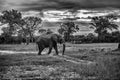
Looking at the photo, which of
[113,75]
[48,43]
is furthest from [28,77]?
[48,43]

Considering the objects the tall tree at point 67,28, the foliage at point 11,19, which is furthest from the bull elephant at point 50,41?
the tall tree at point 67,28

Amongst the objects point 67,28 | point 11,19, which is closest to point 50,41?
point 11,19

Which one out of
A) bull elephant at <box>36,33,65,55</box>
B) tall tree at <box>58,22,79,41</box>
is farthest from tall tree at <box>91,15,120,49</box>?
bull elephant at <box>36,33,65,55</box>

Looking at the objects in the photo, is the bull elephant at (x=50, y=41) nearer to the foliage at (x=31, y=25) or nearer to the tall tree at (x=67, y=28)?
the foliage at (x=31, y=25)

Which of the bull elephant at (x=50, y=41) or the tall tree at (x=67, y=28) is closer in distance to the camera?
the bull elephant at (x=50, y=41)

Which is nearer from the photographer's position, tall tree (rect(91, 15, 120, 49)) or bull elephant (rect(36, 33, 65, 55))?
bull elephant (rect(36, 33, 65, 55))

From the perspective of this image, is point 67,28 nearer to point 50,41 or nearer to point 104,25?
point 104,25

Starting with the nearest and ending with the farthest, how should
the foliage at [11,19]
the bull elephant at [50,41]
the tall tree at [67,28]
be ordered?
the bull elephant at [50,41] → the foliage at [11,19] → the tall tree at [67,28]

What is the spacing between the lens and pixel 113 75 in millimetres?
9266

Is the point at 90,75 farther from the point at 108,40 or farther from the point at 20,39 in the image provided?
the point at 20,39

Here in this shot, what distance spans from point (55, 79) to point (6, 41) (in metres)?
90.5

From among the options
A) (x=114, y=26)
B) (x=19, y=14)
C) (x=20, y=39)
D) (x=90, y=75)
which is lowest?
(x=20, y=39)

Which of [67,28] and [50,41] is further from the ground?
[50,41]

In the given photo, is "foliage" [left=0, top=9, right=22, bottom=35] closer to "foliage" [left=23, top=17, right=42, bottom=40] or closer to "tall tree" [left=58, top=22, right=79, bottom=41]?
"foliage" [left=23, top=17, right=42, bottom=40]
